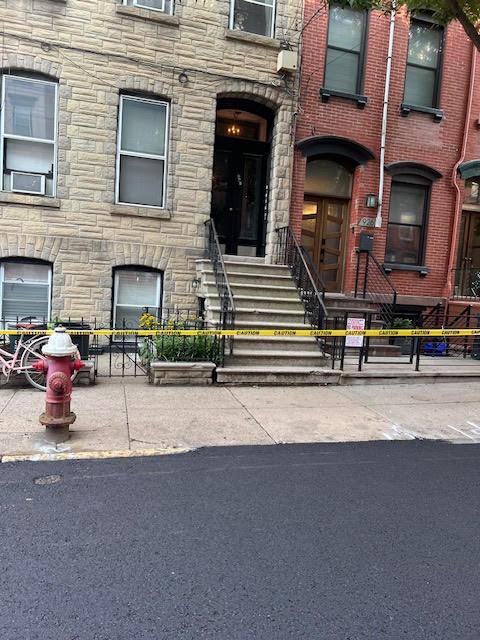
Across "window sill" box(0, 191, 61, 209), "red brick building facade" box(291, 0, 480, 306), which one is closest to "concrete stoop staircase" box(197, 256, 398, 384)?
"red brick building facade" box(291, 0, 480, 306)

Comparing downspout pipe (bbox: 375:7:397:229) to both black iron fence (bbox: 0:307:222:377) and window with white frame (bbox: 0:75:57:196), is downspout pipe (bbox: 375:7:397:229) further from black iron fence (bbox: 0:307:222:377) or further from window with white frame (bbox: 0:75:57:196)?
window with white frame (bbox: 0:75:57:196)

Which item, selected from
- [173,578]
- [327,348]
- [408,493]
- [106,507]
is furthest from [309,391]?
[173,578]

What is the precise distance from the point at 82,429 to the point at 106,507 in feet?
5.82

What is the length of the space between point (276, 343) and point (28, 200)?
5.15 m

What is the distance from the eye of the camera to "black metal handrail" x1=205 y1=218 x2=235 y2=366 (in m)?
7.83

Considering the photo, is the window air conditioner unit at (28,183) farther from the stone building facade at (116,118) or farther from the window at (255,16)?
the window at (255,16)

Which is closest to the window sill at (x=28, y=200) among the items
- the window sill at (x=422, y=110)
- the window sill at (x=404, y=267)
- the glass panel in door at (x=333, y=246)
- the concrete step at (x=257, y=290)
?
the concrete step at (x=257, y=290)

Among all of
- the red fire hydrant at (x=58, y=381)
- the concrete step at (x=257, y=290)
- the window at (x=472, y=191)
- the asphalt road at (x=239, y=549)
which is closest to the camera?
the asphalt road at (x=239, y=549)

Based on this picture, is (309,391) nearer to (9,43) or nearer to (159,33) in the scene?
(159,33)

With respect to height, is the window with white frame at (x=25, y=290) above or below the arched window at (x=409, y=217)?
below

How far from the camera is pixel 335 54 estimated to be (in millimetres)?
10867

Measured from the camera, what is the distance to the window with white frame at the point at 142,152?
377 inches

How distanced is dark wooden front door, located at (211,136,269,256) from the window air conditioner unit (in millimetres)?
3501

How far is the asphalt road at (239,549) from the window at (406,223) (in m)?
7.79
